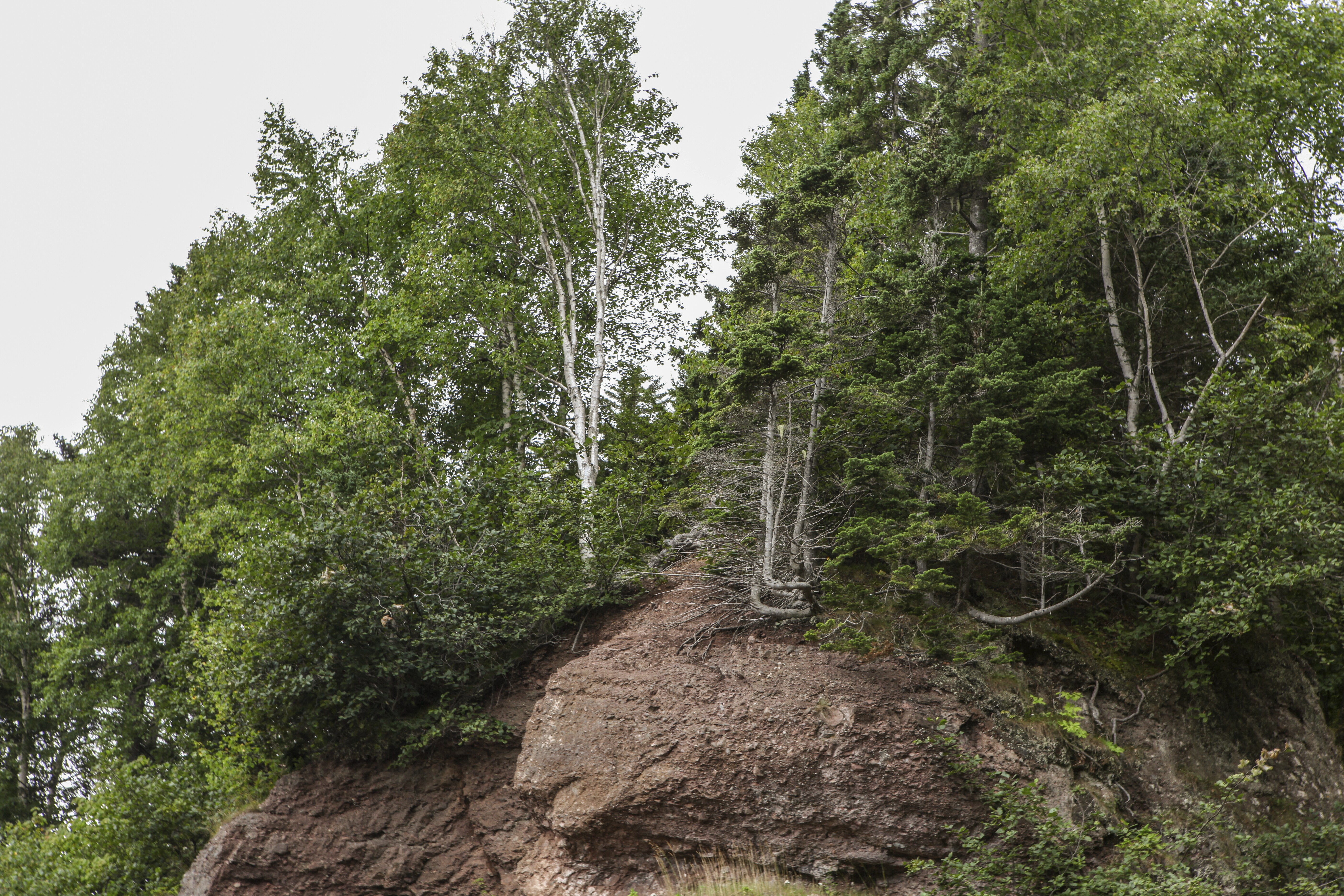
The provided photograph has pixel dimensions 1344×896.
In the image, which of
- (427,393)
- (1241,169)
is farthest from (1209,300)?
(427,393)

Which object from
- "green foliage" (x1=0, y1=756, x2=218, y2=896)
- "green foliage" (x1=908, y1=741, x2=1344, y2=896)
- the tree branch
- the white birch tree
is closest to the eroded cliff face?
"green foliage" (x1=908, y1=741, x2=1344, y2=896)

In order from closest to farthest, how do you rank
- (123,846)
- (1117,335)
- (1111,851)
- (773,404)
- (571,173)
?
(1111,851) → (773,404) → (1117,335) → (123,846) → (571,173)

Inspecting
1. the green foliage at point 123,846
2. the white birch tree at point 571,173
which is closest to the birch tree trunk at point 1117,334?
the white birch tree at point 571,173

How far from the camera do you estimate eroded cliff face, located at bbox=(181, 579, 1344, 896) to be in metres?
9.66

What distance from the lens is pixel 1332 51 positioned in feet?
48.3

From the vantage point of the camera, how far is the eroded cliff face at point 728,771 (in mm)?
9656

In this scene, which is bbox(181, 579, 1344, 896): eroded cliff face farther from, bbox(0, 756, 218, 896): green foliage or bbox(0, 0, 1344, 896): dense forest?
bbox(0, 756, 218, 896): green foliage

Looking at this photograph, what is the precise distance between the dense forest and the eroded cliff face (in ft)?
1.83

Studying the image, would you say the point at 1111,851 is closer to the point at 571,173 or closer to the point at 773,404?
the point at 773,404

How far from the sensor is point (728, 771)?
32.3ft

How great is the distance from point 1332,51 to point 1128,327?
18.6 feet

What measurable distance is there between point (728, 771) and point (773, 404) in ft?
16.2

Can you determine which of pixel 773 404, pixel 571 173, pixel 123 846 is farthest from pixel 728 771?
pixel 571 173

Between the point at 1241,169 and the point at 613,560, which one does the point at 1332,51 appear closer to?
the point at 1241,169
